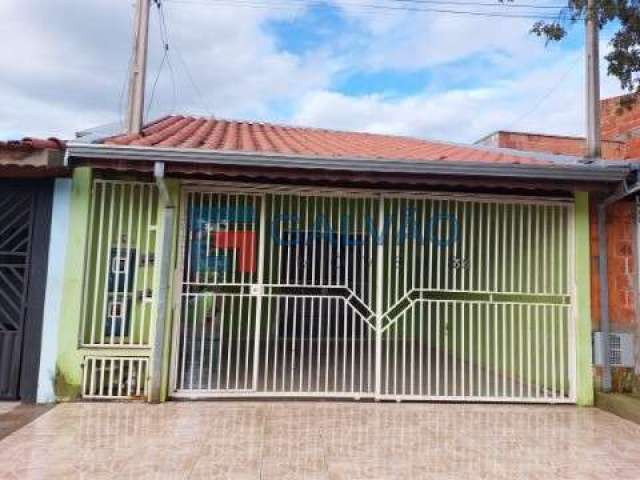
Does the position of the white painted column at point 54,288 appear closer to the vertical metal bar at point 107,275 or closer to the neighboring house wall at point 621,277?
the vertical metal bar at point 107,275

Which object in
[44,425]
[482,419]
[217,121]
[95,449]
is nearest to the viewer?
[95,449]

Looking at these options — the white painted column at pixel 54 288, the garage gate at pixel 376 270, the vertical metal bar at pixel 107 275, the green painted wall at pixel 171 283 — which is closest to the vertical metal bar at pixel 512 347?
the garage gate at pixel 376 270

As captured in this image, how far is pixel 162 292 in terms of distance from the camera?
602 centimetres

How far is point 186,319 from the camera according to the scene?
629 centimetres

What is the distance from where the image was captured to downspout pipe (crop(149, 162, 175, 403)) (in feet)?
19.5

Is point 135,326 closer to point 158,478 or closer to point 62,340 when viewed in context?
point 62,340

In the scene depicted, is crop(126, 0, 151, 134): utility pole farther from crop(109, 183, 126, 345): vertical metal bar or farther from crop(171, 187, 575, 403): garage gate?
crop(171, 187, 575, 403): garage gate

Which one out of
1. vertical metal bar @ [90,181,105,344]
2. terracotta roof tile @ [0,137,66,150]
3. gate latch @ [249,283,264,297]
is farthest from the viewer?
gate latch @ [249,283,264,297]

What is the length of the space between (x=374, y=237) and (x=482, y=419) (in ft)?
7.69

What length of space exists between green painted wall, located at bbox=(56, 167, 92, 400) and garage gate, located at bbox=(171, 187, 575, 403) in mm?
Answer: 1049

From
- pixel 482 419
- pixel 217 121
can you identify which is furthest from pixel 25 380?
pixel 217 121

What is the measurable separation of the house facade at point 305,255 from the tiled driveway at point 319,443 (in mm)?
537

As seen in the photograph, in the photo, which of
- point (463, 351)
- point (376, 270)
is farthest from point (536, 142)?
point (376, 270)

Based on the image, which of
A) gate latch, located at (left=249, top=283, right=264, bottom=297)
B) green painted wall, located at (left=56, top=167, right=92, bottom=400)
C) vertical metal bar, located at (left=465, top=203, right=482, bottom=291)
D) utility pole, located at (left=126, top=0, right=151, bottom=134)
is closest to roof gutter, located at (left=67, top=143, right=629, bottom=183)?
green painted wall, located at (left=56, top=167, right=92, bottom=400)
